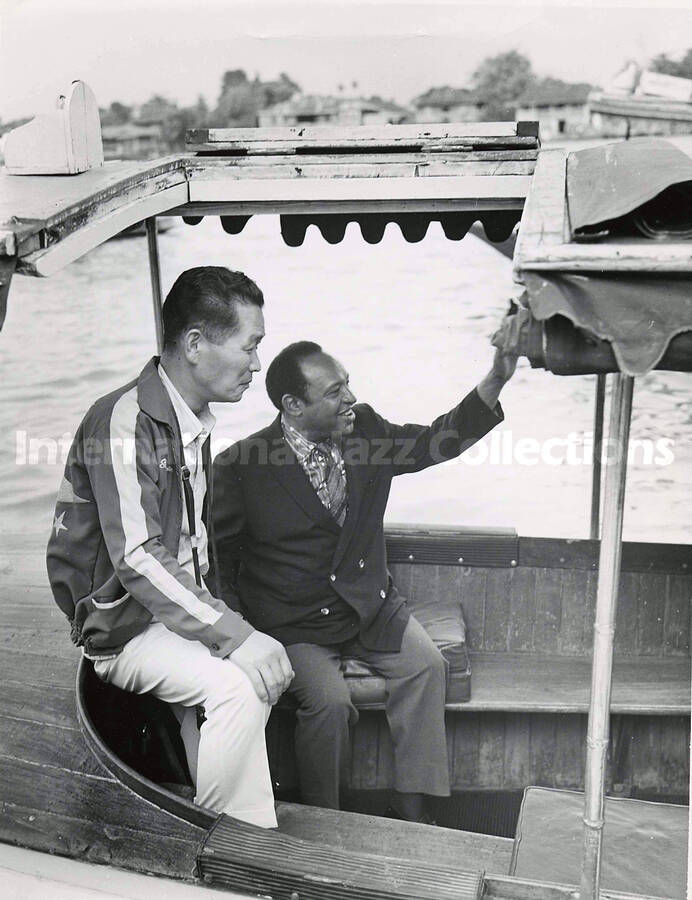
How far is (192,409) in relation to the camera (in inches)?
101

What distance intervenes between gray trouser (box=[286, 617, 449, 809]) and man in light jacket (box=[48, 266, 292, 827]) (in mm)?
438

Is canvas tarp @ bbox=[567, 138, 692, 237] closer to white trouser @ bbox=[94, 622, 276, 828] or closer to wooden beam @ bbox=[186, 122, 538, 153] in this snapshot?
wooden beam @ bbox=[186, 122, 538, 153]

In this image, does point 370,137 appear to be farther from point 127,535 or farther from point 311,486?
point 127,535

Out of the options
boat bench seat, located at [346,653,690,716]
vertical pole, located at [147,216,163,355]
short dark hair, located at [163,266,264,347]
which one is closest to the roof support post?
short dark hair, located at [163,266,264,347]

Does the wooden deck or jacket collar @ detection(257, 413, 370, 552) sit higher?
jacket collar @ detection(257, 413, 370, 552)

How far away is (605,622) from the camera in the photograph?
74.2 inches

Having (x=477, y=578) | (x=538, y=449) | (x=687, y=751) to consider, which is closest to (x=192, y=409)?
(x=477, y=578)

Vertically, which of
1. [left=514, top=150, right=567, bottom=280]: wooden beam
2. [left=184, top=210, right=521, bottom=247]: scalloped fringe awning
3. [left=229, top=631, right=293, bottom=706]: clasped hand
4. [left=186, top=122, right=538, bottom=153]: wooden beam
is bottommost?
[left=229, top=631, right=293, bottom=706]: clasped hand

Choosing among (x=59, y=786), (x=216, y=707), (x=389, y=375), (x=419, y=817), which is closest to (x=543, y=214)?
(x=216, y=707)

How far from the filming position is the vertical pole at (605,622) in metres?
1.83

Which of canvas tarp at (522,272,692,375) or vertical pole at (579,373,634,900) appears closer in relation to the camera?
canvas tarp at (522,272,692,375)

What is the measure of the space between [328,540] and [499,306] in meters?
12.2

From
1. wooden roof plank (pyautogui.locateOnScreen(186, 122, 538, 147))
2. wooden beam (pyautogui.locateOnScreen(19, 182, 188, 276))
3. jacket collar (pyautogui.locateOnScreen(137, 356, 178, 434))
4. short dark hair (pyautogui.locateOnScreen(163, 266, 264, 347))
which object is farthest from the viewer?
wooden roof plank (pyautogui.locateOnScreen(186, 122, 538, 147))

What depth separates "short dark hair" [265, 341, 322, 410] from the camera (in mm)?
3117
